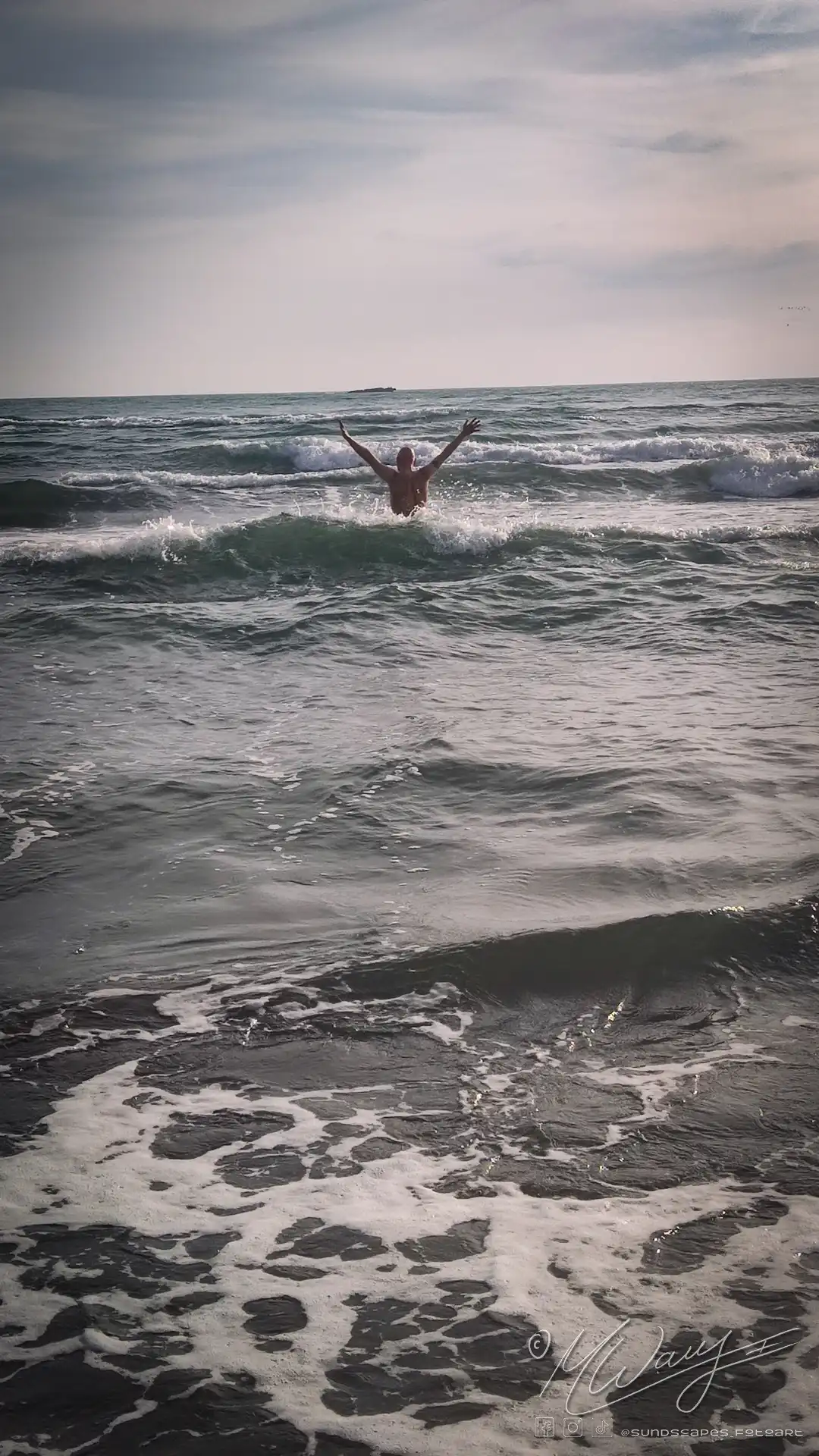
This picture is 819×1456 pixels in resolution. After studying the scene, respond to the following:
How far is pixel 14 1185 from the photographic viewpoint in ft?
8.71

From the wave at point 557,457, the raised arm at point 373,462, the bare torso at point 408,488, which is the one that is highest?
the wave at point 557,457

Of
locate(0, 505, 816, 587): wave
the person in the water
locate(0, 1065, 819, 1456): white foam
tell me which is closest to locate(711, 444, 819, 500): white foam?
locate(0, 505, 816, 587): wave

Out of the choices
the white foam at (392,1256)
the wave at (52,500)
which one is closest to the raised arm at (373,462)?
the wave at (52,500)

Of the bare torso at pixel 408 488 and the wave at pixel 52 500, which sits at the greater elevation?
the wave at pixel 52 500

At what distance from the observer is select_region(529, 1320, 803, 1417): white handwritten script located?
206 centimetres

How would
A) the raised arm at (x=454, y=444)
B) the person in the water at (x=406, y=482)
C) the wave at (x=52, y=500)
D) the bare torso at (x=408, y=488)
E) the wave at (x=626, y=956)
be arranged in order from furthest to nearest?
the wave at (x=52, y=500), the bare torso at (x=408, y=488), the person in the water at (x=406, y=482), the raised arm at (x=454, y=444), the wave at (x=626, y=956)

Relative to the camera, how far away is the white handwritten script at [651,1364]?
6.77 feet

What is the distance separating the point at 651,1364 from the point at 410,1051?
1.33 m

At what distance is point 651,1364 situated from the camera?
6.94ft

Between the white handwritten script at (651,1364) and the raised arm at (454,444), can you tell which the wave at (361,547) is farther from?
the white handwritten script at (651,1364)

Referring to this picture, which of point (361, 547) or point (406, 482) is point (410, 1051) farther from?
point (406, 482)

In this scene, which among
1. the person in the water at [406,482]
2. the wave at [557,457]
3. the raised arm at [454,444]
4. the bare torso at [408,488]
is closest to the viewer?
the raised arm at [454,444]

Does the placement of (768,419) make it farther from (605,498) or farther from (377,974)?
(377,974)

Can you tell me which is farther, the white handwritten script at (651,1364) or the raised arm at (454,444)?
the raised arm at (454,444)
